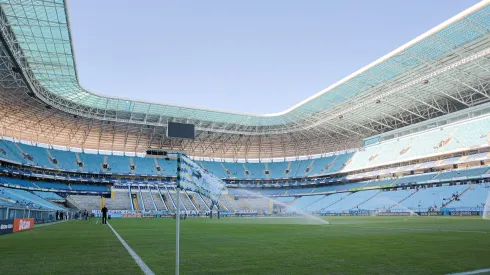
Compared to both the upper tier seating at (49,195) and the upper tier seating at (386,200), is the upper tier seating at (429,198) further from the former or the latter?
the upper tier seating at (49,195)

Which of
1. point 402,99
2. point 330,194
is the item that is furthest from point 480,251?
point 330,194

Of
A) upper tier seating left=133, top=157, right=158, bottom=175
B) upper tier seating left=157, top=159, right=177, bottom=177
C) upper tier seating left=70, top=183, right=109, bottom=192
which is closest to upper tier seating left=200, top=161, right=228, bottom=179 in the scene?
upper tier seating left=157, top=159, right=177, bottom=177

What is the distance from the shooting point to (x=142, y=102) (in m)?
58.2

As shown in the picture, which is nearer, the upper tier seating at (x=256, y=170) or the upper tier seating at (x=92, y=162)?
the upper tier seating at (x=92, y=162)

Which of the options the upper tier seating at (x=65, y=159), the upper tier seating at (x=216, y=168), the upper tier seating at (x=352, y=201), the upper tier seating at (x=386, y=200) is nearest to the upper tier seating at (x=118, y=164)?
the upper tier seating at (x=65, y=159)

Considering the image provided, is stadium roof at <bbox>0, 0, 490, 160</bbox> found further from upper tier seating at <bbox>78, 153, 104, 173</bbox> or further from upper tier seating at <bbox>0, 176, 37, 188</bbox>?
upper tier seating at <bbox>0, 176, 37, 188</bbox>

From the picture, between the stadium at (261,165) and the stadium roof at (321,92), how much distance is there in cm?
22

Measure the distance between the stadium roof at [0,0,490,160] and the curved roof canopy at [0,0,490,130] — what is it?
0.29 ft

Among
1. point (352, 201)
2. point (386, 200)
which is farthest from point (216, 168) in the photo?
point (386, 200)

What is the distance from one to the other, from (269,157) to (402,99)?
4559cm

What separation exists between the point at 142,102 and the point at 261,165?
148ft

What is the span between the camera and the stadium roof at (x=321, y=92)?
34.7 m

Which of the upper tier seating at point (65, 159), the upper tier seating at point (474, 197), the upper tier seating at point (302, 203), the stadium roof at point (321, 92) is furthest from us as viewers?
the upper tier seating at point (302, 203)

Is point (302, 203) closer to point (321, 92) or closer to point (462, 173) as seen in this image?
point (321, 92)
